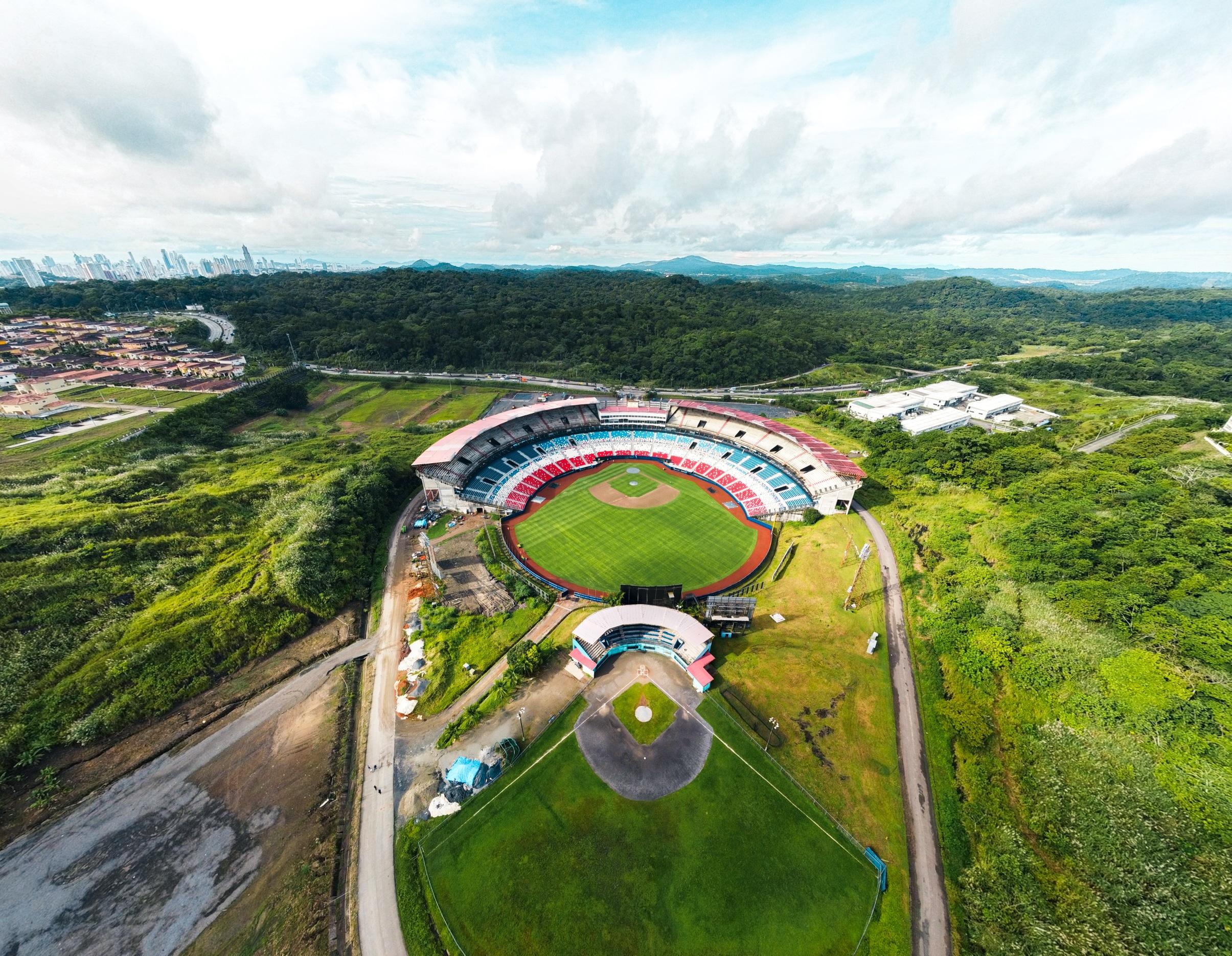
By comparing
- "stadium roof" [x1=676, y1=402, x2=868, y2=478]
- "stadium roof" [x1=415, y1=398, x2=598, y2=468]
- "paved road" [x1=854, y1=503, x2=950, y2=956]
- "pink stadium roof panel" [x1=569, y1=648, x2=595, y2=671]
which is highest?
"stadium roof" [x1=415, y1=398, x2=598, y2=468]

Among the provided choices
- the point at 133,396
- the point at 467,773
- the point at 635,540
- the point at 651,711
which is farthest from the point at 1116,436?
the point at 133,396

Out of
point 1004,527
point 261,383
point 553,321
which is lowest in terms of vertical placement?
point 1004,527

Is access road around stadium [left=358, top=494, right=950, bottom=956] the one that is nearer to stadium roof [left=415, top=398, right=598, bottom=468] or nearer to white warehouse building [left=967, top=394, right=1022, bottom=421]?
stadium roof [left=415, top=398, right=598, bottom=468]

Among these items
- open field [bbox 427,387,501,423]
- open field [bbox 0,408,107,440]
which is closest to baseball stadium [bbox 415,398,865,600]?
open field [bbox 427,387,501,423]

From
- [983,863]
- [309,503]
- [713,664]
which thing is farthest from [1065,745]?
[309,503]

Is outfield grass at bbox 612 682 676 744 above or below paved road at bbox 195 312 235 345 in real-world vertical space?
below

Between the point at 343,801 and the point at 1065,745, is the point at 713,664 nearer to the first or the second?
the point at 1065,745

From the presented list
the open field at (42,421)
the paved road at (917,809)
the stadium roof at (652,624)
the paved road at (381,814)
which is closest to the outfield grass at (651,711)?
the stadium roof at (652,624)
